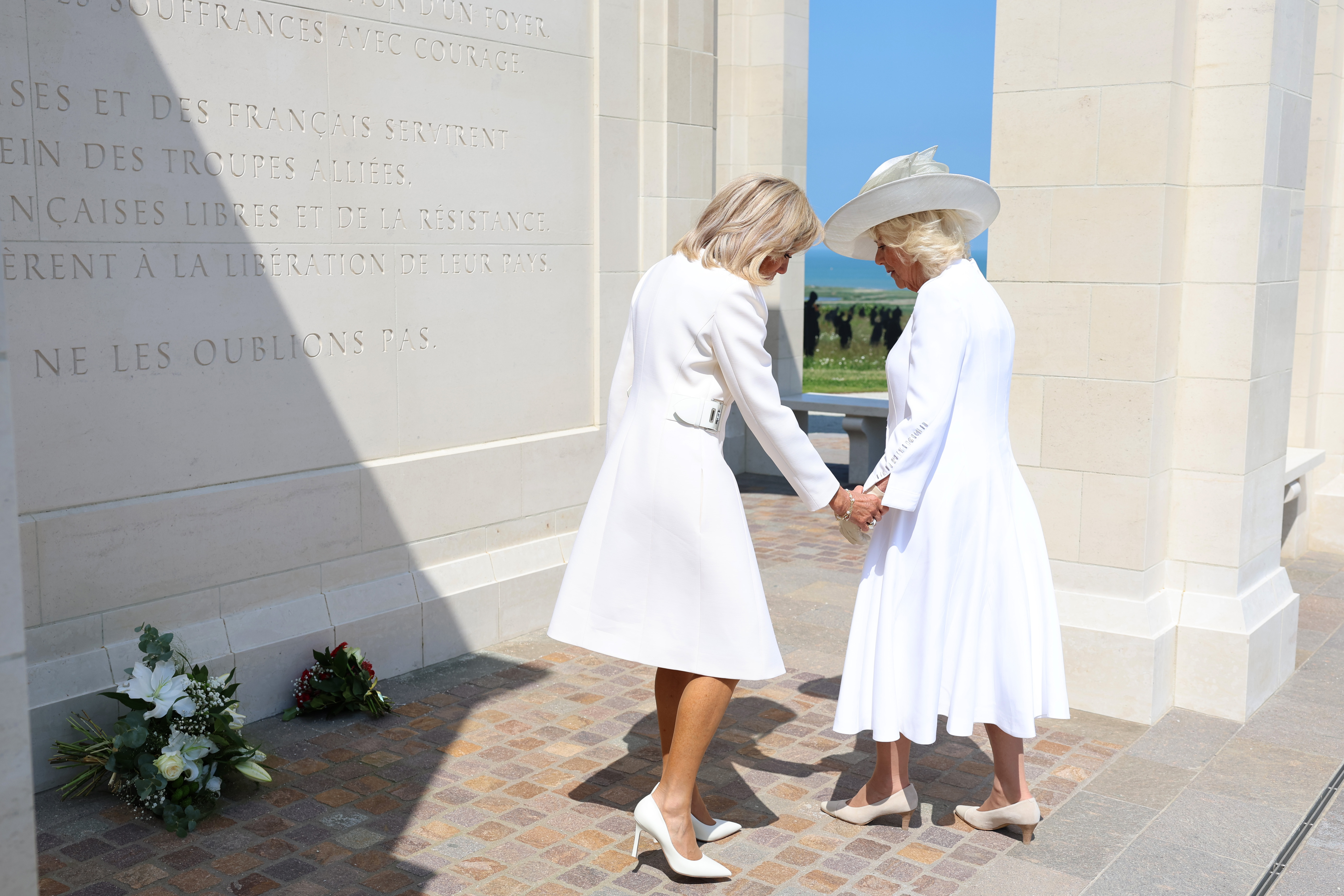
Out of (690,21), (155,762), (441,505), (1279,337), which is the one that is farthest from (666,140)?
(155,762)

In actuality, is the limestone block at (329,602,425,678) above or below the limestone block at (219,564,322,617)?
below

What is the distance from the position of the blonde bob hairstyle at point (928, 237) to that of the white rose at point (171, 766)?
2963 millimetres

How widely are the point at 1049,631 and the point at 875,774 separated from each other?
78cm

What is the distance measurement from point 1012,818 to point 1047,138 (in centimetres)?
287

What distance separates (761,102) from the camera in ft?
38.0

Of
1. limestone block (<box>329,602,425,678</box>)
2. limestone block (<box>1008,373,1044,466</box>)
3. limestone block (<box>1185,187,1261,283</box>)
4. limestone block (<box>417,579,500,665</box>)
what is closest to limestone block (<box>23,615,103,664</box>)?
limestone block (<box>329,602,425,678</box>)

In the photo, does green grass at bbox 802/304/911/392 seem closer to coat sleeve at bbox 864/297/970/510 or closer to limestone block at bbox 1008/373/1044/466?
limestone block at bbox 1008/373/1044/466

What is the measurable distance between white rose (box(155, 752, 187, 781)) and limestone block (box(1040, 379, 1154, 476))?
3675 millimetres

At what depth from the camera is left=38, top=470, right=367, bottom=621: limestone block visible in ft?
15.2

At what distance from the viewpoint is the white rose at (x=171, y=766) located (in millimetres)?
4125

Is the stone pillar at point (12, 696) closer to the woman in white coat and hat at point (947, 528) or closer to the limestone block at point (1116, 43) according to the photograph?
the woman in white coat and hat at point (947, 528)

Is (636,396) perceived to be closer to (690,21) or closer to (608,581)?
(608,581)

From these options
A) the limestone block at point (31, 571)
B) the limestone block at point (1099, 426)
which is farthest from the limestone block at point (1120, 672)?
the limestone block at point (31, 571)

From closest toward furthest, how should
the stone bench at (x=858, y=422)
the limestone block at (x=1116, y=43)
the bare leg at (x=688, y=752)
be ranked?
the bare leg at (x=688, y=752)
the limestone block at (x=1116, y=43)
the stone bench at (x=858, y=422)
